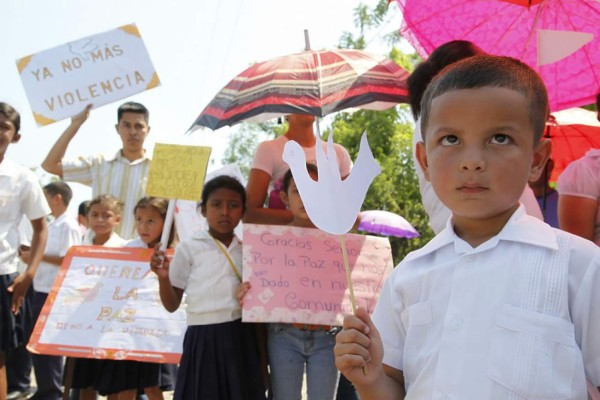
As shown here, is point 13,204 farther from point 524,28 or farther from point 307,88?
point 524,28

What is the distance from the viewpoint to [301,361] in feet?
11.6

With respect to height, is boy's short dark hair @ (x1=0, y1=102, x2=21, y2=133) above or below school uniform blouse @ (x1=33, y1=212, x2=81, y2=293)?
above

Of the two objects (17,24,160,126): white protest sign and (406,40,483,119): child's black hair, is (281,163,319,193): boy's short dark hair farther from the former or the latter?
(17,24,160,126): white protest sign

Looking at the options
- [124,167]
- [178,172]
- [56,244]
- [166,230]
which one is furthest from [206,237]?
[56,244]

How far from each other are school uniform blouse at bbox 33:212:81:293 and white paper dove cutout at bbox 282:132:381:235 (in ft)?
15.2

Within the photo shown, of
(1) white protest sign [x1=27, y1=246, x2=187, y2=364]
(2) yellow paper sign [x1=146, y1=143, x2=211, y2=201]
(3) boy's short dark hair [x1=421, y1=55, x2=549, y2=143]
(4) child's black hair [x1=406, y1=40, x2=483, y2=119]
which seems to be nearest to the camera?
(3) boy's short dark hair [x1=421, y1=55, x2=549, y2=143]

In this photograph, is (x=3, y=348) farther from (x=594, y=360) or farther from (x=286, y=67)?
(x=594, y=360)

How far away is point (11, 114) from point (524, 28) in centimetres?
324

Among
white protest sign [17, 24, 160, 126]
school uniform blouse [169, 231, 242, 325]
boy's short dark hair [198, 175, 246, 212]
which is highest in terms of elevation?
white protest sign [17, 24, 160, 126]

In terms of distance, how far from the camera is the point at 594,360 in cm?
147

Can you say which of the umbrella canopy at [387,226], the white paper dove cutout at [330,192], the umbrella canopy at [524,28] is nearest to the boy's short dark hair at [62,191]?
the umbrella canopy at [524,28]

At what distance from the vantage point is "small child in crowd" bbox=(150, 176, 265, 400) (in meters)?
3.65

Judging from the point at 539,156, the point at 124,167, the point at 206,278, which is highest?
the point at 124,167

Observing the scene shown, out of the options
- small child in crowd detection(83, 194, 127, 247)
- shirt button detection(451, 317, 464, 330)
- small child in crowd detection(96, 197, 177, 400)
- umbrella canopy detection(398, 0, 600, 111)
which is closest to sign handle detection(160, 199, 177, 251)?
small child in crowd detection(96, 197, 177, 400)
